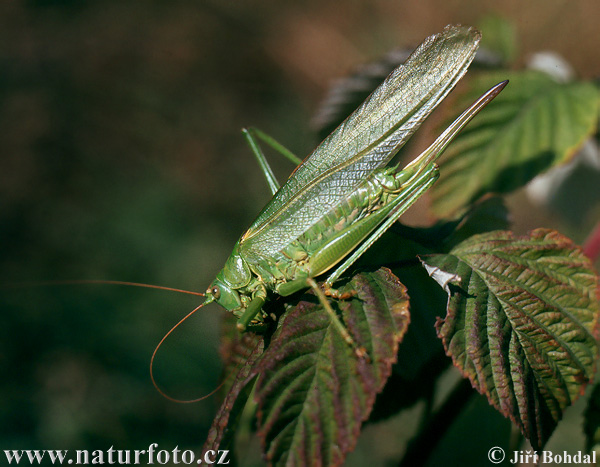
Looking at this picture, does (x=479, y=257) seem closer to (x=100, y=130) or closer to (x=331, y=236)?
(x=331, y=236)

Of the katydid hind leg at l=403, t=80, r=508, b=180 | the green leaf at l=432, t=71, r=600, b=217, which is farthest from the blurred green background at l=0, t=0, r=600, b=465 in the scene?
the katydid hind leg at l=403, t=80, r=508, b=180

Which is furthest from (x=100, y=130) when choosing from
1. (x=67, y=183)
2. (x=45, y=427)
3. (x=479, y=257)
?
(x=479, y=257)

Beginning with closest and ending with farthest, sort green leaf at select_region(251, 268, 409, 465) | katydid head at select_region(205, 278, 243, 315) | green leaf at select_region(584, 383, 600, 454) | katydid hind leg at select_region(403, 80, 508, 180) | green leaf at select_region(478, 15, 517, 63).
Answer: green leaf at select_region(251, 268, 409, 465)
green leaf at select_region(584, 383, 600, 454)
katydid hind leg at select_region(403, 80, 508, 180)
katydid head at select_region(205, 278, 243, 315)
green leaf at select_region(478, 15, 517, 63)

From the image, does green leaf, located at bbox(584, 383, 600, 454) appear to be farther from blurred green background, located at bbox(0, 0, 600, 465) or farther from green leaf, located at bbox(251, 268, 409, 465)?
blurred green background, located at bbox(0, 0, 600, 465)

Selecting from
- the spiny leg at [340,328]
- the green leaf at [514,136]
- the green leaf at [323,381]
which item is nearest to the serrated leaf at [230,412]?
the green leaf at [323,381]

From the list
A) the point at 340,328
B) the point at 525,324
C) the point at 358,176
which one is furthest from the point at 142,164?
the point at 525,324

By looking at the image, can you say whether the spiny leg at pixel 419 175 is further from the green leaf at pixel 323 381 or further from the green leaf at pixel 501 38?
the green leaf at pixel 501 38

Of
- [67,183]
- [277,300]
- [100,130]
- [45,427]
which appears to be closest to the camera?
[277,300]
